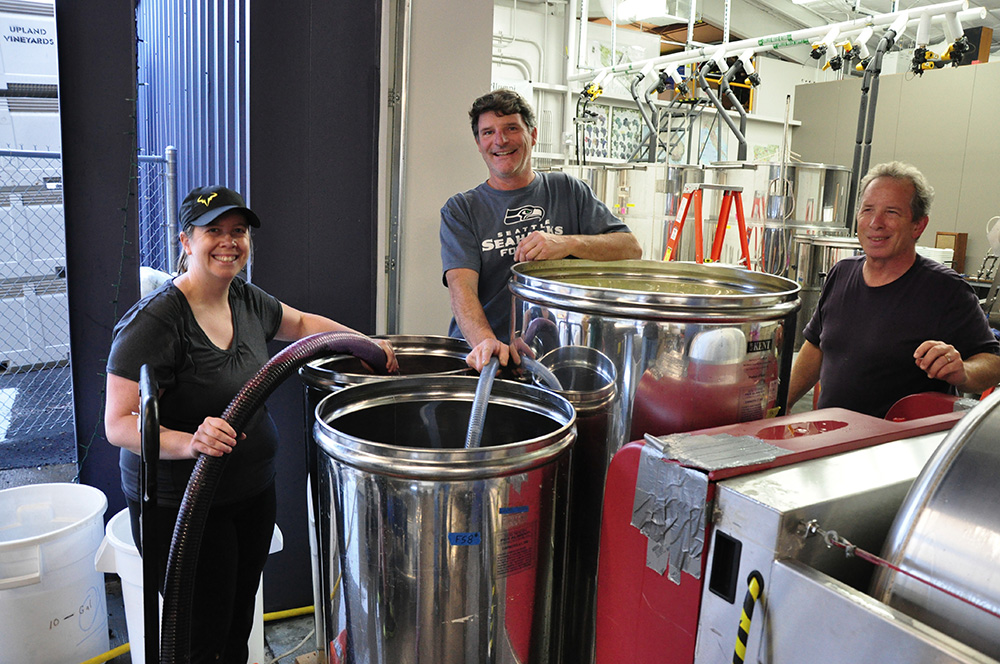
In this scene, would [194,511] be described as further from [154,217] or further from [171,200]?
[154,217]

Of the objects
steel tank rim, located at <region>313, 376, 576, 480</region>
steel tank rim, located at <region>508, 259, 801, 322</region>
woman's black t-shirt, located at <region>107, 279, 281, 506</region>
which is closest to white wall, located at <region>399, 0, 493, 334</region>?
woman's black t-shirt, located at <region>107, 279, 281, 506</region>

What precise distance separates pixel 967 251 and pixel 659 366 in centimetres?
695

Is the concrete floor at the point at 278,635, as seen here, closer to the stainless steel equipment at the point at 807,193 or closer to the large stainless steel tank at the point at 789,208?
the large stainless steel tank at the point at 789,208

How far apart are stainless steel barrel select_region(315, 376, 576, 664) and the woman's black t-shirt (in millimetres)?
→ 535

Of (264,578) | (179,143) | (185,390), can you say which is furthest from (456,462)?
(179,143)

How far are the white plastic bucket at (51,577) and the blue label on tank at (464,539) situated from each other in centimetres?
142

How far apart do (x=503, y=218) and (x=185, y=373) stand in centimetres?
88

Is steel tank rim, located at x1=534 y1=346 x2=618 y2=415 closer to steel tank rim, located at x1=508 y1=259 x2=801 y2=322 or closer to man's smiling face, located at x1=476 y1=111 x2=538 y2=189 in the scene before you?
steel tank rim, located at x1=508 y1=259 x2=801 y2=322

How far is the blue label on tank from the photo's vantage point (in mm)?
1102

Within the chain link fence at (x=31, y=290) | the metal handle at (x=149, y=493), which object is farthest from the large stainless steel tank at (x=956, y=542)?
the chain link fence at (x=31, y=290)

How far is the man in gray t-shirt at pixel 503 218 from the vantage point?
1910 millimetres

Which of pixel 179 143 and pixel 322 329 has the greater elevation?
pixel 179 143

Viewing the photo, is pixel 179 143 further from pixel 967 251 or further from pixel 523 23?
pixel 967 251

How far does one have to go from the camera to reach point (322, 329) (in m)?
2.07
